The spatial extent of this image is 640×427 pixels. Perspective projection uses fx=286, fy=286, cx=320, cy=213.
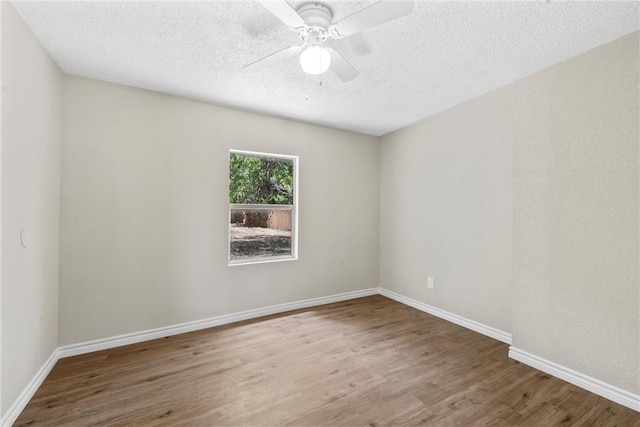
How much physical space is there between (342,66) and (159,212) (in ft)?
7.18

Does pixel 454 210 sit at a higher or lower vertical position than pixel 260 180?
lower

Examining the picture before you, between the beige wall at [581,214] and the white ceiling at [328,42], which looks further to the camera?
the beige wall at [581,214]

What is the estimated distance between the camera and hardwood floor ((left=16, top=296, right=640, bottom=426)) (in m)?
1.74

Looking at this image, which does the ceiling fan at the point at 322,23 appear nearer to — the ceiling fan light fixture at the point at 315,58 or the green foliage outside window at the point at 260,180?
the ceiling fan light fixture at the point at 315,58

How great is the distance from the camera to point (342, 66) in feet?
6.15

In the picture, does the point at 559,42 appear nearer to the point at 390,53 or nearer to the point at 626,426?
the point at 390,53

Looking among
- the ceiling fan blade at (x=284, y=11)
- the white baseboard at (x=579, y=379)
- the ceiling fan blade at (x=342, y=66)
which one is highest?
the ceiling fan blade at (x=284, y=11)

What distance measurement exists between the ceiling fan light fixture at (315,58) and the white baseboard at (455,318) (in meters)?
2.88

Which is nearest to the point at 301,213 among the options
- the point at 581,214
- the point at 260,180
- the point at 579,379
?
the point at 260,180

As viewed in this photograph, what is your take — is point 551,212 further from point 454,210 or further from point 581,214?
point 454,210

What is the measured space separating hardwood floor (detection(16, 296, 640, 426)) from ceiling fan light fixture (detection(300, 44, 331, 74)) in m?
2.12

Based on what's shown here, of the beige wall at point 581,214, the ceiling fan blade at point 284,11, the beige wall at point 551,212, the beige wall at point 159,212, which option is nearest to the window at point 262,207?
the beige wall at point 159,212

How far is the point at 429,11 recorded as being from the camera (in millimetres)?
1688

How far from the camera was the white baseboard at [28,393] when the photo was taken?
1649 mm
